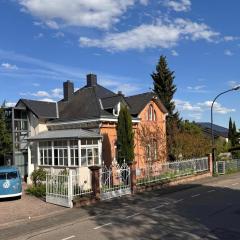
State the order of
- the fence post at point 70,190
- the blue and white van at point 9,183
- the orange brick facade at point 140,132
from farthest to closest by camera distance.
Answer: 1. the orange brick facade at point 140,132
2. the blue and white van at point 9,183
3. the fence post at point 70,190

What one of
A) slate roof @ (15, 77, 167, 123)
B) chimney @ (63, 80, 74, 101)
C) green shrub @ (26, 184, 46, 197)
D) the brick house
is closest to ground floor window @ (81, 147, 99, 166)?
the brick house

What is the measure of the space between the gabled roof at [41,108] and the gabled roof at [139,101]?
6.10 m

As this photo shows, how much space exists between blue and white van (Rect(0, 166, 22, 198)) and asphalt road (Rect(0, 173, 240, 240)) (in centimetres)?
458

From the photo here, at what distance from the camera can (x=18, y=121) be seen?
3288 cm

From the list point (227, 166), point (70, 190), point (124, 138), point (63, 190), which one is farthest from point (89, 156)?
point (227, 166)

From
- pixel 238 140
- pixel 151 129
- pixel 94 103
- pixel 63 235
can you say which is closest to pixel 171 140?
pixel 151 129

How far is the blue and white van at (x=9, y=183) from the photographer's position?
70.0 ft

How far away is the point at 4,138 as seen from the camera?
30.5m

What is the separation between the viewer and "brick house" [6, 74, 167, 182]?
91.1 ft

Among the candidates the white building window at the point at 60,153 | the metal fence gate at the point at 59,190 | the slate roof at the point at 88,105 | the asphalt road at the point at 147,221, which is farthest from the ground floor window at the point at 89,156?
the metal fence gate at the point at 59,190

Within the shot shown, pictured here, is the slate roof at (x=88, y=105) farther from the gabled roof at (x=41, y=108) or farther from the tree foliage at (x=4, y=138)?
the tree foliage at (x=4, y=138)

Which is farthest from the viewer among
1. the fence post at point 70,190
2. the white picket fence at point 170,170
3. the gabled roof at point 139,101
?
the gabled roof at point 139,101

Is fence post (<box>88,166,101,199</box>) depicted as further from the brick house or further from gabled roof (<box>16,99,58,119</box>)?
gabled roof (<box>16,99,58,119</box>)

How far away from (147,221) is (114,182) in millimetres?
7708
